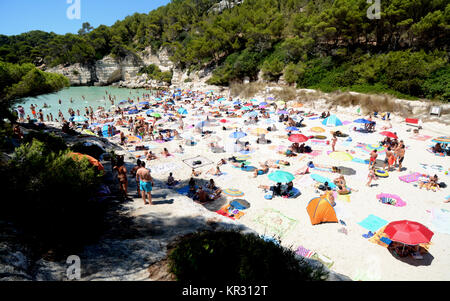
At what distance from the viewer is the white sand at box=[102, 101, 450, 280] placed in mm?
6785

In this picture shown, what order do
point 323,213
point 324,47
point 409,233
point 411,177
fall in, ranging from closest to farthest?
point 409,233 < point 323,213 < point 411,177 < point 324,47

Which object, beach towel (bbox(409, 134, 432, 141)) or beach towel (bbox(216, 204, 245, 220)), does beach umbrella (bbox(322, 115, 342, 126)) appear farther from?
beach towel (bbox(216, 204, 245, 220))

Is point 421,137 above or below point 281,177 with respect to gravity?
below

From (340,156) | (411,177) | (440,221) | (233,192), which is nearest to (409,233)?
(440,221)

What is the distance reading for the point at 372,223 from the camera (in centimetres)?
853

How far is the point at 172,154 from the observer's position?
55.7 ft

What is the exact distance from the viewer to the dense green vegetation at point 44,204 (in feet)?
14.1

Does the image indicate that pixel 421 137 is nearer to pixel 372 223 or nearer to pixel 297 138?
pixel 297 138

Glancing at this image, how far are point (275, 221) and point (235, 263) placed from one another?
5.83 metres

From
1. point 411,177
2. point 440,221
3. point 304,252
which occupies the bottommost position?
point 440,221

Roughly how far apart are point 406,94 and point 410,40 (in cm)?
993

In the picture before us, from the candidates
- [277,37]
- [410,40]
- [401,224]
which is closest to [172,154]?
[401,224]

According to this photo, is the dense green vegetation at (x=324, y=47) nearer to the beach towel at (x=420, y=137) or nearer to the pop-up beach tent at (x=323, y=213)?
the beach towel at (x=420, y=137)
